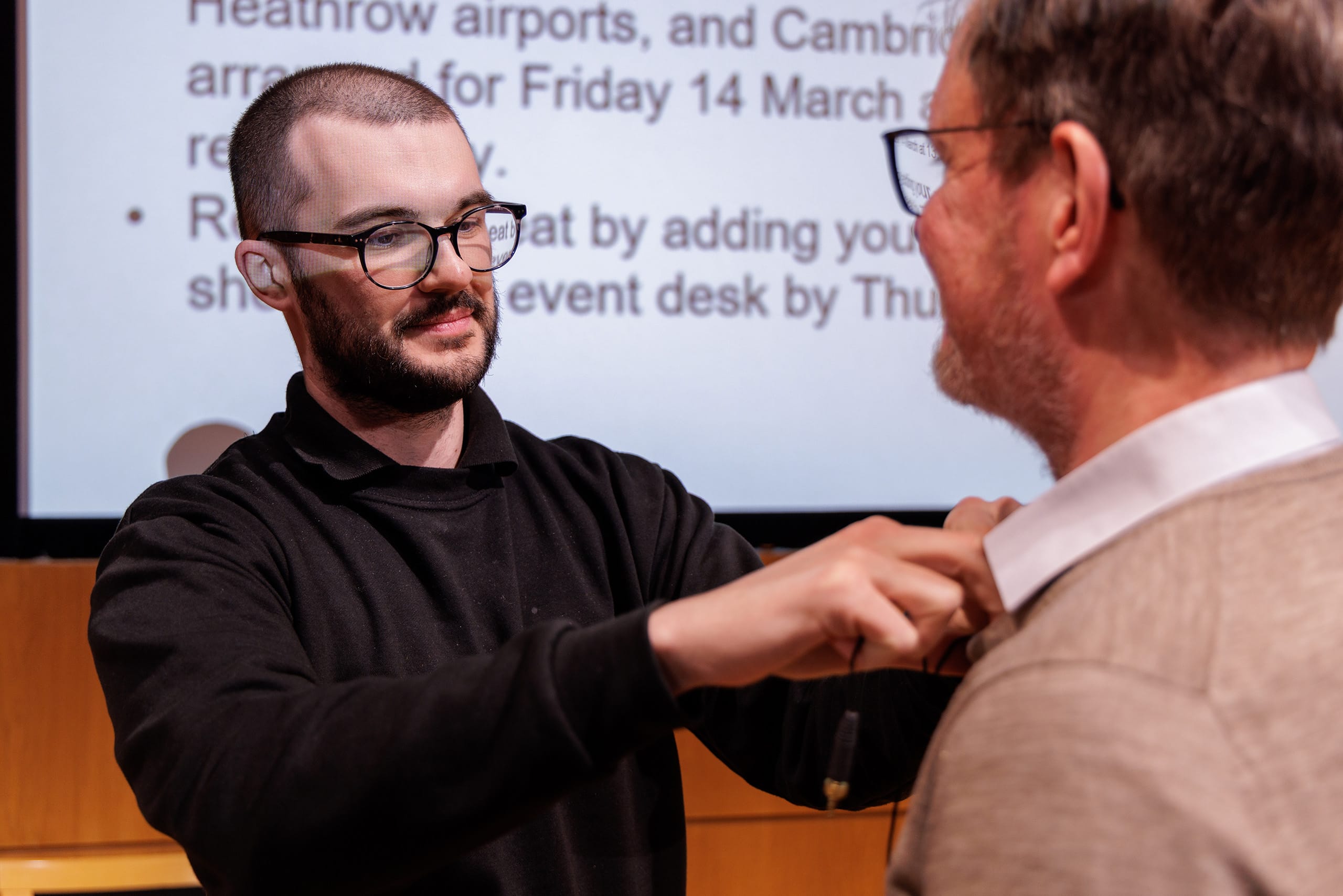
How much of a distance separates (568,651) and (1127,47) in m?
0.57

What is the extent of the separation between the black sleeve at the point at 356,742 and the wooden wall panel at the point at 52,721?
1102 mm

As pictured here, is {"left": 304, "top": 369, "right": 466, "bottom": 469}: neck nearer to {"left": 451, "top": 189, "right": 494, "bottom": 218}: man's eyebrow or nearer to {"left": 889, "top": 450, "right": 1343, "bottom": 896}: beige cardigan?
{"left": 451, "top": 189, "right": 494, "bottom": 218}: man's eyebrow

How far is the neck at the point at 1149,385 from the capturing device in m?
0.77

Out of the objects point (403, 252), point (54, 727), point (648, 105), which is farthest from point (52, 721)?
point (648, 105)

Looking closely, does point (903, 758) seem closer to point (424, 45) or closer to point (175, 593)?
point (175, 593)

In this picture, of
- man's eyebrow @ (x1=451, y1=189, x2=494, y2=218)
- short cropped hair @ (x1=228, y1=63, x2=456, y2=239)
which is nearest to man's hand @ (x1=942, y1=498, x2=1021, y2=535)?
man's eyebrow @ (x1=451, y1=189, x2=494, y2=218)

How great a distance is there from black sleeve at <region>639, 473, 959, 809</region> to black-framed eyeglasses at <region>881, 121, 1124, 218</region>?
48cm

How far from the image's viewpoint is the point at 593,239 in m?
2.26

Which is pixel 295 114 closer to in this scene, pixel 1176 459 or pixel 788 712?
pixel 788 712

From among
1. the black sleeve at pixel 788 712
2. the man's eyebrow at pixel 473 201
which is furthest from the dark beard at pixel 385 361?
the black sleeve at pixel 788 712

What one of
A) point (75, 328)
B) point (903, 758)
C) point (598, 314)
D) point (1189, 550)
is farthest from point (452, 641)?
point (75, 328)

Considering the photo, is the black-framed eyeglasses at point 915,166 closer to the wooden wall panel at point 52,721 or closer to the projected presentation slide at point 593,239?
the projected presentation slide at point 593,239

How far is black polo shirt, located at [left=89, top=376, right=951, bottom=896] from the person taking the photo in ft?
2.68

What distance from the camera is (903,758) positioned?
1183 millimetres
